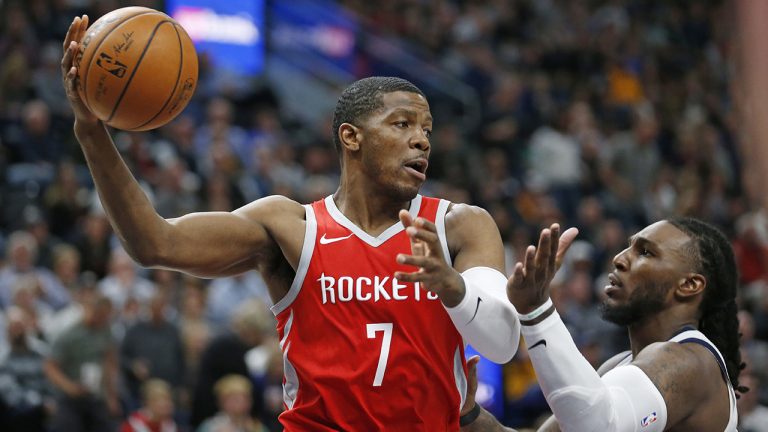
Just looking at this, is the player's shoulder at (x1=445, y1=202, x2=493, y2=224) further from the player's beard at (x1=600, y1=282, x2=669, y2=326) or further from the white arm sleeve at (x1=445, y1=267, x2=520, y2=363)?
the player's beard at (x1=600, y1=282, x2=669, y2=326)

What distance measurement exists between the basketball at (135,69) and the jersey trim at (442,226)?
1.01 m

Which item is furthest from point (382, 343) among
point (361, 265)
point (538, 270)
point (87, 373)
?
point (87, 373)

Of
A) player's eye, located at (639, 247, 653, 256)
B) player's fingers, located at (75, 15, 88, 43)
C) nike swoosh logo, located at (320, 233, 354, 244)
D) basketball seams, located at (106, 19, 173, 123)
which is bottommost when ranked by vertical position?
nike swoosh logo, located at (320, 233, 354, 244)

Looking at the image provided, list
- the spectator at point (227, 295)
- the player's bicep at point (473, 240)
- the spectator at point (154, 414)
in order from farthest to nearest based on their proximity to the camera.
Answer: the spectator at point (227, 295) < the spectator at point (154, 414) < the player's bicep at point (473, 240)

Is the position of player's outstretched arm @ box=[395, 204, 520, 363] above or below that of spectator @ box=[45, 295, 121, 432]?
above

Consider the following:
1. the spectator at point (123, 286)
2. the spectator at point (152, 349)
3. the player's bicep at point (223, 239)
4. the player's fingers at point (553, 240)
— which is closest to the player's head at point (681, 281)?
the player's fingers at point (553, 240)

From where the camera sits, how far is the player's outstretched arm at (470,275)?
3.37 meters

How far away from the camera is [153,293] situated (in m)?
9.07

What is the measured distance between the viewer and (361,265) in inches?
151

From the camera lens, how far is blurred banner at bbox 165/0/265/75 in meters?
14.7

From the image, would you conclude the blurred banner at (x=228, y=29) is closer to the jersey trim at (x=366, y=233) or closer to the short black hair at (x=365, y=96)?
the short black hair at (x=365, y=96)

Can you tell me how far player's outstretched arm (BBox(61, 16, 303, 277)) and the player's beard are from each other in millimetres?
1444

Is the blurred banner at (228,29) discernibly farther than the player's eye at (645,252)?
Yes

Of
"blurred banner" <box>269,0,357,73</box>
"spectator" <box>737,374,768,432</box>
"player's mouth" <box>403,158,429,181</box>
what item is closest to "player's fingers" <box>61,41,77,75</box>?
"player's mouth" <box>403,158,429,181</box>
